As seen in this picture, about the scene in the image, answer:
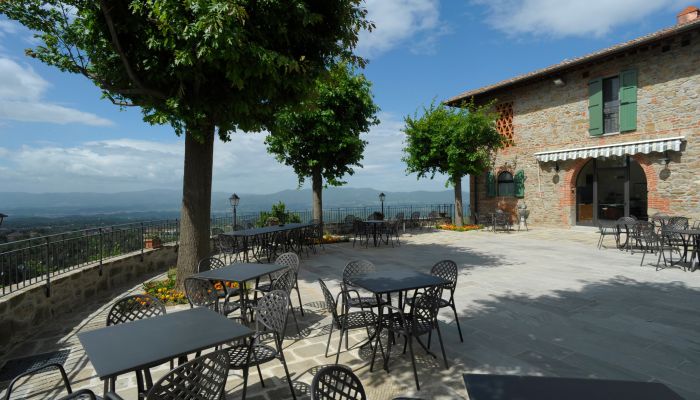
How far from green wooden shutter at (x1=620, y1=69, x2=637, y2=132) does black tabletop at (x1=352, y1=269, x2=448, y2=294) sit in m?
12.1

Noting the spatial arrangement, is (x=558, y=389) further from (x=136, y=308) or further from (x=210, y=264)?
(x=210, y=264)

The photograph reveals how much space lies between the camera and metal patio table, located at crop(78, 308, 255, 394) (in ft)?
6.70

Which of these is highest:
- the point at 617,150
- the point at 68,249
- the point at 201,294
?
the point at 617,150

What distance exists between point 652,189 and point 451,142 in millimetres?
6609

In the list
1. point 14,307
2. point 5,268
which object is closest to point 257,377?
point 14,307

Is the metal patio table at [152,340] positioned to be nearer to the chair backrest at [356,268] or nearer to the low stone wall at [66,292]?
the chair backrest at [356,268]

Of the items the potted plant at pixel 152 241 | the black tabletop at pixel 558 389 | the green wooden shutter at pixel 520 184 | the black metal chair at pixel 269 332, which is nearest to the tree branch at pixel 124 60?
the black metal chair at pixel 269 332

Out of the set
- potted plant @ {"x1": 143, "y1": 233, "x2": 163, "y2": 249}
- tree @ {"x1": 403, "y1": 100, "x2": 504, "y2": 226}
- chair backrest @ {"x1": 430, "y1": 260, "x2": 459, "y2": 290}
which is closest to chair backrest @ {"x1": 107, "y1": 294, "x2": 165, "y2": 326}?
chair backrest @ {"x1": 430, "y1": 260, "x2": 459, "y2": 290}

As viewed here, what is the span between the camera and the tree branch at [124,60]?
4.41m

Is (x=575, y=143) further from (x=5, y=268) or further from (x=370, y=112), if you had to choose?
(x=5, y=268)

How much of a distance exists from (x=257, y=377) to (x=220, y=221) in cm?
917

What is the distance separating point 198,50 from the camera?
4.19m

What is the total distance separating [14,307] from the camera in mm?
4398

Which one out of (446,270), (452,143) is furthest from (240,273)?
(452,143)
